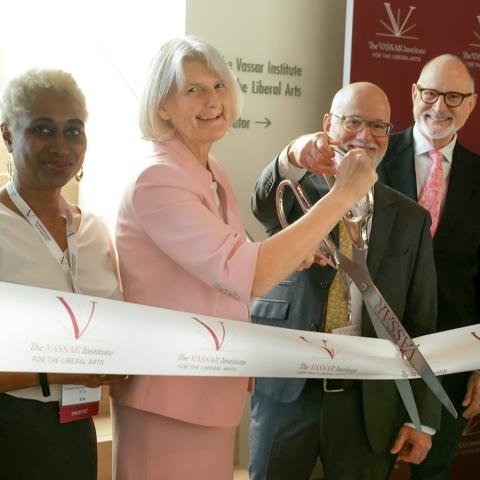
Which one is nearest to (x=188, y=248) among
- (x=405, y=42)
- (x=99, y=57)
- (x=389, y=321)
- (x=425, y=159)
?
(x=389, y=321)

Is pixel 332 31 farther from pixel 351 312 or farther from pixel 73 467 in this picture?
pixel 73 467

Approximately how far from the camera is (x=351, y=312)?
8.30 feet

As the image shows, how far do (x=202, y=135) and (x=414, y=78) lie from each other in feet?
7.26

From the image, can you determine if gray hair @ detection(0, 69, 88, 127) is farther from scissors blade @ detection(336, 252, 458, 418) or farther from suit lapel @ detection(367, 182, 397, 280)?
suit lapel @ detection(367, 182, 397, 280)

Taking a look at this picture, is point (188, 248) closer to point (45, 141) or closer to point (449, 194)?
point (45, 141)

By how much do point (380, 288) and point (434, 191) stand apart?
0.77 m

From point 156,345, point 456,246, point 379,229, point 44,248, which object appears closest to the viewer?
point 156,345

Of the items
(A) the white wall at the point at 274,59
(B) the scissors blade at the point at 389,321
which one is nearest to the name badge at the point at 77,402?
(B) the scissors blade at the point at 389,321

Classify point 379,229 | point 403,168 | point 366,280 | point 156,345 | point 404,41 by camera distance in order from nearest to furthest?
point 156,345 → point 366,280 → point 379,229 → point 403,168 → point 404,41

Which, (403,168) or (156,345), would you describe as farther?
(403,168)

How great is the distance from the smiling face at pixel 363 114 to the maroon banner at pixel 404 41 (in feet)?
4.09

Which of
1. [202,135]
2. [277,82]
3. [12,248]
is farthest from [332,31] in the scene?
[12,248]

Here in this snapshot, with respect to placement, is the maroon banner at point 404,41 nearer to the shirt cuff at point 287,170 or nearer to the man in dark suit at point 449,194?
the man in dark suit at point 449,194

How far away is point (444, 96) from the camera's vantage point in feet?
10.3
